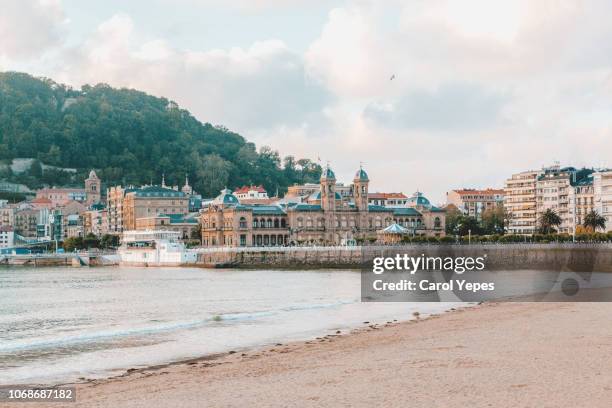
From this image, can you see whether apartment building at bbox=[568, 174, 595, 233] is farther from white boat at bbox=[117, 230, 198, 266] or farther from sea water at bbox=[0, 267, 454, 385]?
sea water at bbox=[0, 267, 454, 385]

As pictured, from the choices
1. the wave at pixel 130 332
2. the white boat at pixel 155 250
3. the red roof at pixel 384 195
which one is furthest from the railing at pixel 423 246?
the red roof at pixel 384 195

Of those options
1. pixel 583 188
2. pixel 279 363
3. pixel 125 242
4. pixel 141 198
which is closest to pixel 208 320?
pixel 279 363

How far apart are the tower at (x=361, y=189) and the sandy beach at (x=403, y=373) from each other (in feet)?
324

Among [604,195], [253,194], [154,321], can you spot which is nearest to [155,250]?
[253,194]

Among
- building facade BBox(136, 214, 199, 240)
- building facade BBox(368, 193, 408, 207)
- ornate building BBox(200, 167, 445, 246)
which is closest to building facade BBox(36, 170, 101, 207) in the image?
building facade BBox(136, 214, 199, 240)

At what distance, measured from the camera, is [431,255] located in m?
86.5

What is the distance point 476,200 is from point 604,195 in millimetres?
57395

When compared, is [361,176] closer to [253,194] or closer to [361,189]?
[361,189]

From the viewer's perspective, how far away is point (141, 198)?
152 m

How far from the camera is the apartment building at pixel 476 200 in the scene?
162m

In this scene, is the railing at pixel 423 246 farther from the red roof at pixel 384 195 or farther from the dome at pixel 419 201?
the red roof at pixel 384 195

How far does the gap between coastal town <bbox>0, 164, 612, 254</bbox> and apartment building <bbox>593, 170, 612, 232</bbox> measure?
0.13 meters

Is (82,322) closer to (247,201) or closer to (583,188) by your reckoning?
(583,188)

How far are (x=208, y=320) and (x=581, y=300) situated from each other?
14950mm
